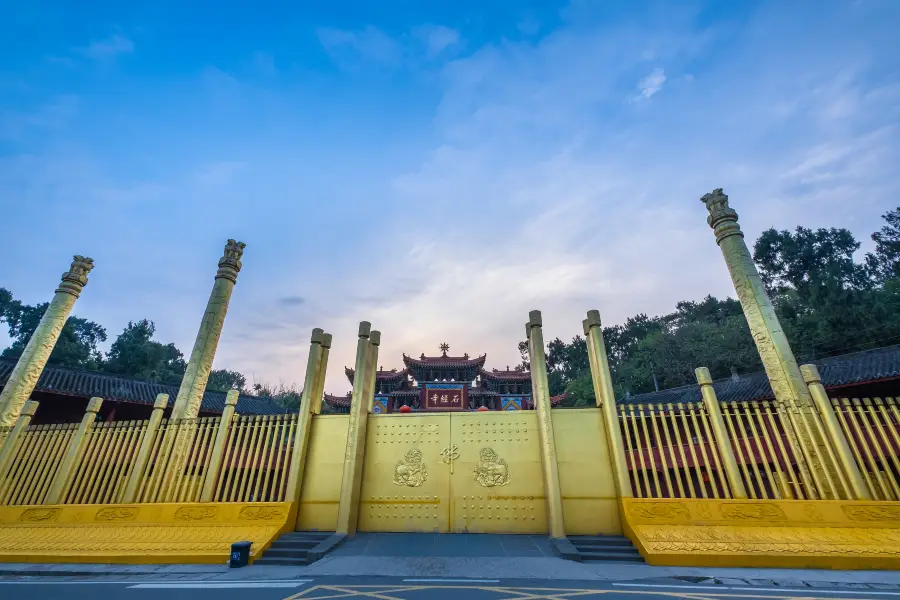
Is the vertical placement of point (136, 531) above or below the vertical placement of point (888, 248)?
below

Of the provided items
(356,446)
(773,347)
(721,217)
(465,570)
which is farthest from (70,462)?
(721,217)

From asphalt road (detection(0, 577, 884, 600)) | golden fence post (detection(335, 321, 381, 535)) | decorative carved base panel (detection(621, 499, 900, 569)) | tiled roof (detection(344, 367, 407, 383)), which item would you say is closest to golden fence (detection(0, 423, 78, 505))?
asphalt road (detection(0, 577, 884, 600))

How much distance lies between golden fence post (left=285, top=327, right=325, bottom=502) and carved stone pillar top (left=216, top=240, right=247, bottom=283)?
155 inches

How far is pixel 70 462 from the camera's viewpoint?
22.0ft

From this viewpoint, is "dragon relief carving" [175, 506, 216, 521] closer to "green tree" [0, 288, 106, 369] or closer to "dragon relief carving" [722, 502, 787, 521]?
"dragon relief carving" [722, 502, 787, 521]

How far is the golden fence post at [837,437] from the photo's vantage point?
533 centimetres

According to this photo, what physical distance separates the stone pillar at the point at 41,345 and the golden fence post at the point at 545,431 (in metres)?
10.8

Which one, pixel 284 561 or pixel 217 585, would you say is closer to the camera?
pixel 217 585

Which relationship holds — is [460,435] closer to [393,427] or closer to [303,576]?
[393,427]

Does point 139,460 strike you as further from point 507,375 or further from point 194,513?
point 507,375

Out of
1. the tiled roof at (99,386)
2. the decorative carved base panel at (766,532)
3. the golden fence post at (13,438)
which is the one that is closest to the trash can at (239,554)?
the decorative carved base panel at (766,532)

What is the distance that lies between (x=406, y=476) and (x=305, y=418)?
2.02 m

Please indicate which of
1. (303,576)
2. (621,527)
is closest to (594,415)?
(621,527)

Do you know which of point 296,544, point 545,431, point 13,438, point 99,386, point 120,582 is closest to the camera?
point 120,582
